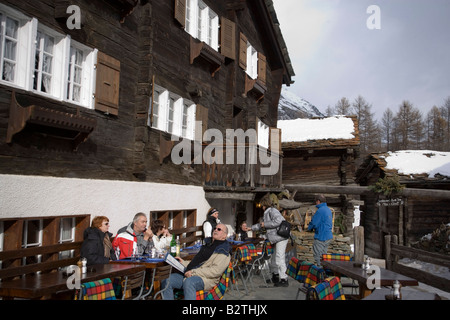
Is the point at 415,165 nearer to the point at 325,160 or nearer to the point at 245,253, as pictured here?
the point at 325,160

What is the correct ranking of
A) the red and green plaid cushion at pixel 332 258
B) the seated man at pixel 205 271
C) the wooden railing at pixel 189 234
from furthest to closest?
the wooden railing at pixel 189 234, the red and green plaid cushion at pixel 332 258, the seated man at pixel 205 271

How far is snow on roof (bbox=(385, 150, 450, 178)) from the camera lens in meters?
19.3

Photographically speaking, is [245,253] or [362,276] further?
[245,253]

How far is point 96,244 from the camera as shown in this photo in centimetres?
610

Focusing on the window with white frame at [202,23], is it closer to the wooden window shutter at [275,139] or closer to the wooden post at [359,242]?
the wooden window shutter at [275,139]

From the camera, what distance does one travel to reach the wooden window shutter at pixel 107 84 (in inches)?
303

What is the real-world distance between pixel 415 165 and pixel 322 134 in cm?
482

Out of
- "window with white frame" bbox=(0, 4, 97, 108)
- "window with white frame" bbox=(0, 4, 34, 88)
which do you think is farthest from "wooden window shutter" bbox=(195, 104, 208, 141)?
"window with white frame" bbox=(0, 4, 34, 88)

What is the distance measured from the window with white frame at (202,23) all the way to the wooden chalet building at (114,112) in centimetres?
3

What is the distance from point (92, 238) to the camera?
6117 mm

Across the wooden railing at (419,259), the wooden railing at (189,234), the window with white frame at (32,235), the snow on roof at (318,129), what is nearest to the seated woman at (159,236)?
the wooden railing at (189,234)

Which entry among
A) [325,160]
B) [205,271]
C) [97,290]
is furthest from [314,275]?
[325,160]

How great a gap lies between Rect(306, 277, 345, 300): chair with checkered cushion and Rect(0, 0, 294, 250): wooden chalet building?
403cm
